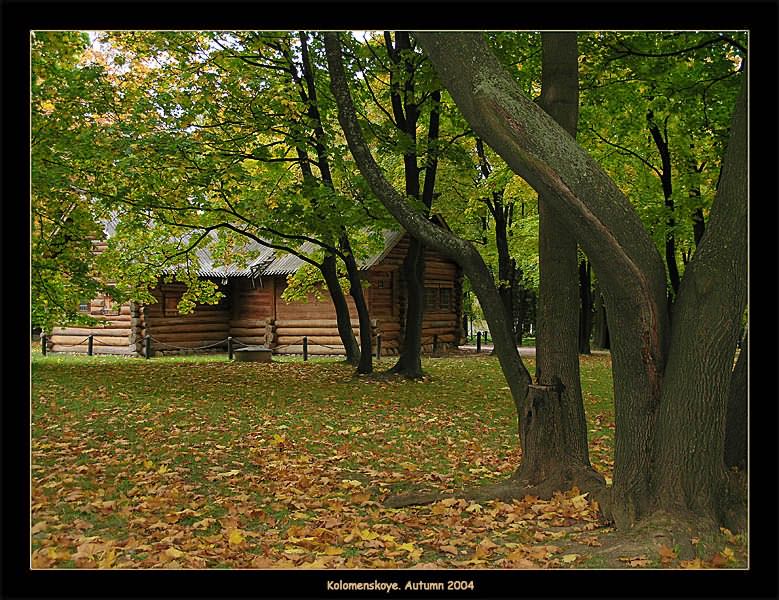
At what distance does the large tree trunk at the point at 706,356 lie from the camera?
547cm

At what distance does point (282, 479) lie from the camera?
8289 millimetres

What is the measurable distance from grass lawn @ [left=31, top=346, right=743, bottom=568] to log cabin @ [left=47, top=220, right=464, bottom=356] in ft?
45.3

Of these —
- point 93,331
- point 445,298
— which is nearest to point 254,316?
point 93,331

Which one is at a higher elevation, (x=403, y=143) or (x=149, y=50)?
(x=149, y=50)

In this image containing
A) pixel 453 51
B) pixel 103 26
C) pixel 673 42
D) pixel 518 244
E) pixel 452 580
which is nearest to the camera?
pixel 452 580

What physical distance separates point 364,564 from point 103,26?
170 inches

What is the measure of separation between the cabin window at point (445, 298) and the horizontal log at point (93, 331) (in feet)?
44.9

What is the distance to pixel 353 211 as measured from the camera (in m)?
16.1

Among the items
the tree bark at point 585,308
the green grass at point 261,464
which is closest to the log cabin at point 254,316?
the tree bark at point 585,308

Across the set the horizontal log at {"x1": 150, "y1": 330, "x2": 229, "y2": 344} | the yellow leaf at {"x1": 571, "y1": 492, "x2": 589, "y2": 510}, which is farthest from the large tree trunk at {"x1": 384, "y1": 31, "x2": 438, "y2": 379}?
the horizontal log at {"x1": 150, "y1": 330, "x2": 229, "y2": 344}

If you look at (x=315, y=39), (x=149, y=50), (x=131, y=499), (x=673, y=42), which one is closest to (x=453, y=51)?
(x=131, y=499)

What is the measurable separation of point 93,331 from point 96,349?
0.90m

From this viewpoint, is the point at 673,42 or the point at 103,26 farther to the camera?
the point at 673,42

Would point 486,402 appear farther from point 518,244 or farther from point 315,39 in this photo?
point 518,244
